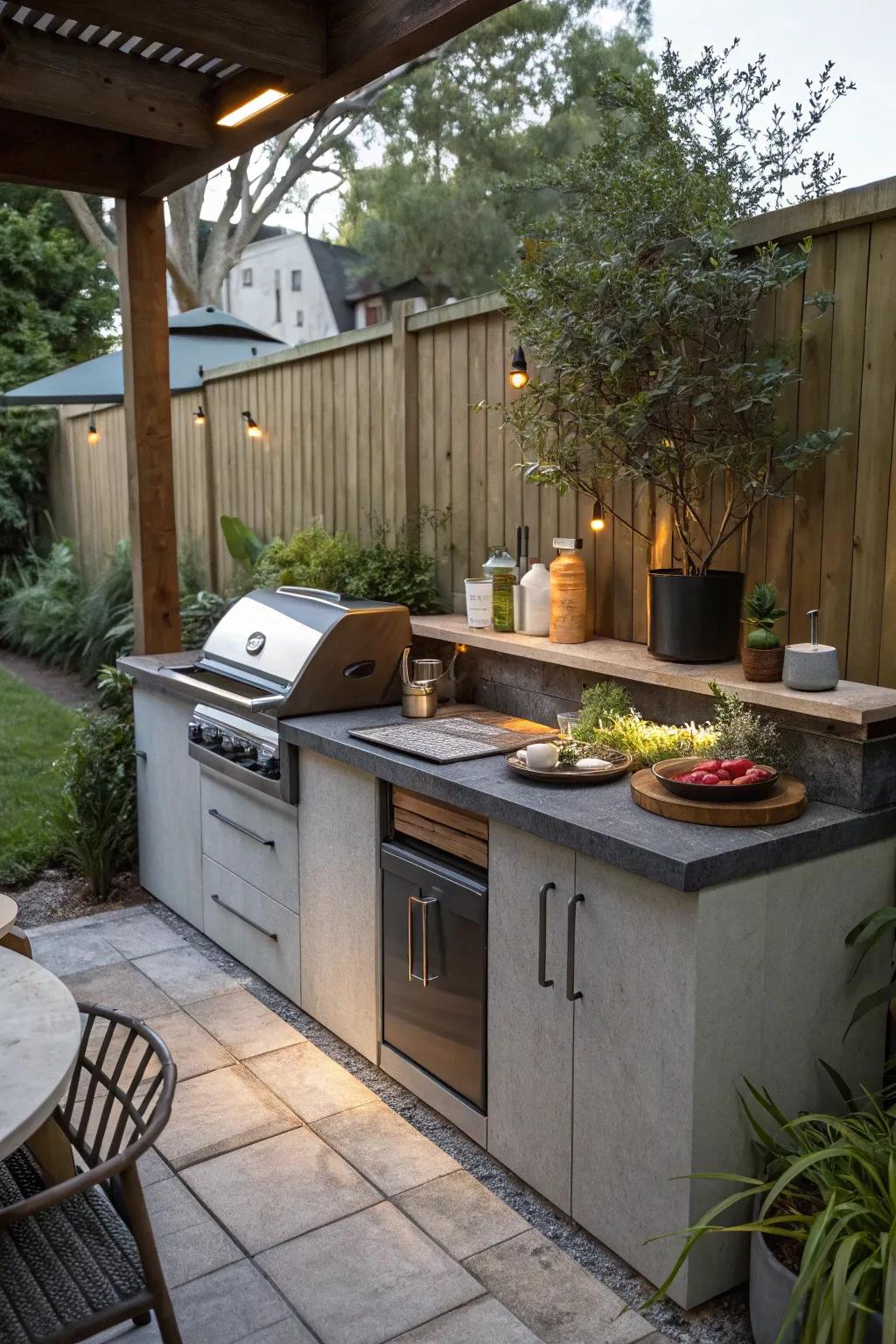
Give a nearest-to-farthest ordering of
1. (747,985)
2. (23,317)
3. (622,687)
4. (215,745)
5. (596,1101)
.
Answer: (747,985) < (596,1101) < (622,687) < (215,745) < (23,317)

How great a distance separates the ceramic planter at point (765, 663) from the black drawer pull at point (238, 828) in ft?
5.74

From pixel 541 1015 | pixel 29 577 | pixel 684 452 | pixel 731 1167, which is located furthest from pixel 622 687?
pixel 29 577

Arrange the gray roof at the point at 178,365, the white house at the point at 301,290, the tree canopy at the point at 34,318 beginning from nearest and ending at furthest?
the gray roof at the point at 178,365, the tree canopy at the point at 34,318, the white house at the point at 301,290

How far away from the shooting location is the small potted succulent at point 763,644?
266 centimetres

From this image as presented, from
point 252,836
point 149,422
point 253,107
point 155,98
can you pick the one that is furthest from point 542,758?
point 149,422

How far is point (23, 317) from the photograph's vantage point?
38.1 ft

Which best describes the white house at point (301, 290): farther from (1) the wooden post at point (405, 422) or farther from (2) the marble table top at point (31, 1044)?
(2) the marble table top at point (31, 1044)

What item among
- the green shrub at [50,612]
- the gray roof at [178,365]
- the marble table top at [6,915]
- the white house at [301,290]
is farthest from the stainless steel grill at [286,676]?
the white house at [301,290]

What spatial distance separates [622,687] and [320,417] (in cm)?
251

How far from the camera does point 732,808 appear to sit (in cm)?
239

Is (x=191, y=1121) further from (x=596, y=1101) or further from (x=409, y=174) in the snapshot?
(x=409, y=174)

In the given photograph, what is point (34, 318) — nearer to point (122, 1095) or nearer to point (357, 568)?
point (357, 568)

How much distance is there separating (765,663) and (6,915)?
1801mm

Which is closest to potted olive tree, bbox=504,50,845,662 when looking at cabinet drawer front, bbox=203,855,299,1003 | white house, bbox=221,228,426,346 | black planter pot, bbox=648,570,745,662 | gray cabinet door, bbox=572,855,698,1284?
black planter pot, bbox=648,570,745,662
